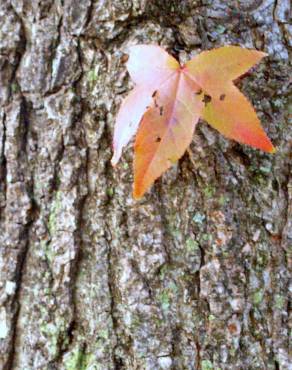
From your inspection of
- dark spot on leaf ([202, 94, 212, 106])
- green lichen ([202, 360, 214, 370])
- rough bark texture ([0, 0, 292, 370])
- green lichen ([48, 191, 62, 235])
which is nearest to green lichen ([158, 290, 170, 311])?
rough bark texture ([0, 0, 292, 370])

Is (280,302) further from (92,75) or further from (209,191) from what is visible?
(92,75)

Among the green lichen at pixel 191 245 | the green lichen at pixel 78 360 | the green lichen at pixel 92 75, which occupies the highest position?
the green lichen at pixel 92 75

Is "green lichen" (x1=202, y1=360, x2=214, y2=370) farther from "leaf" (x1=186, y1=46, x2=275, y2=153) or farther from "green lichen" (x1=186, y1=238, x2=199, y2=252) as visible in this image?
"leaf" (x1=186, y1=46, x2=275, y2=153)

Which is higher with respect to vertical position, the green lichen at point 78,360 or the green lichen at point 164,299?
the green lichen at point 164,299

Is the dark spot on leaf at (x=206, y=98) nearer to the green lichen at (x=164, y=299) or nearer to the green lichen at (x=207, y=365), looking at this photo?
the green lichen at (x=164, y=299)

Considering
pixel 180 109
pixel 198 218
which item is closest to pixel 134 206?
pixel 198 218

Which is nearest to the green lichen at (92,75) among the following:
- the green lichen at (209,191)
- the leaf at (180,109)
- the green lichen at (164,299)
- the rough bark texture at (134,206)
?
the rough bark texture at (134,206)
